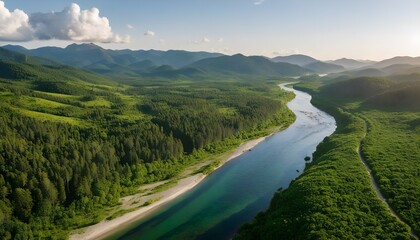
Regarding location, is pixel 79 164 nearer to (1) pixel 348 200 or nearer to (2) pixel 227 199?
(2) pixel 227 199

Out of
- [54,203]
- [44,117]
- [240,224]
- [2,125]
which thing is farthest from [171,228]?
[44,117]

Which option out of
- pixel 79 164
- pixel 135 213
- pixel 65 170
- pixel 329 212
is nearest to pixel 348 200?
pixel 329 212

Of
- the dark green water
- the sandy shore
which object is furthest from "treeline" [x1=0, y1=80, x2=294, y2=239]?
the dark green water

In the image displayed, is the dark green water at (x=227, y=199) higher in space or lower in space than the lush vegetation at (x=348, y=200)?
lower

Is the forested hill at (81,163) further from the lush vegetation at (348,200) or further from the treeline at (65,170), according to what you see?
the lush vegetation at (348,200)

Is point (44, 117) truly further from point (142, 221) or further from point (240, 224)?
point (240, 224)

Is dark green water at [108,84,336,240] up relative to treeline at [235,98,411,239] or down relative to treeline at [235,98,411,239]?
down

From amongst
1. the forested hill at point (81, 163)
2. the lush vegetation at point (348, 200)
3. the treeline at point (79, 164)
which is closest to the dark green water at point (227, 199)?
the lush vegetation at point (348, 200)

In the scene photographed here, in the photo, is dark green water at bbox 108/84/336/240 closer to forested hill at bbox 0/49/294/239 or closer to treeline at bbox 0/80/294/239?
forested hill at bbox 0/49/294/239
